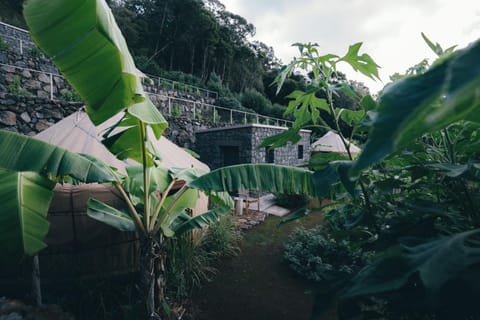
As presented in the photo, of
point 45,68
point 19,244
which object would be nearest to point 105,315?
point 19,244

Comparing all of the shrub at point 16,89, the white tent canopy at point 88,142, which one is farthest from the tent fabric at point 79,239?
the shrub at point 16,89

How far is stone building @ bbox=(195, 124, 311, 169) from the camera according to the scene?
991cm

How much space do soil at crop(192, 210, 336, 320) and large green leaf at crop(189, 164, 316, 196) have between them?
4.60 feet

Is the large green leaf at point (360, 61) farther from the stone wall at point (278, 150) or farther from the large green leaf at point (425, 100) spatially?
the stone wall at point (278, 150)

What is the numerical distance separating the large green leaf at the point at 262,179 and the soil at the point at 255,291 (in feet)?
4.60

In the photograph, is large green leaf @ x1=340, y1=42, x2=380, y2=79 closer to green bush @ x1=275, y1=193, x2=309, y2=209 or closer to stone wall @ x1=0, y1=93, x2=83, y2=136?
green bush @ x1=275, y1=193, x2=309, y2=209

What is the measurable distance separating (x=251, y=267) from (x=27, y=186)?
4.09 m

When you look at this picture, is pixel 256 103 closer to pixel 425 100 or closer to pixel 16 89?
pixel 16 89

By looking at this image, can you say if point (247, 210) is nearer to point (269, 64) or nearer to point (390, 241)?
point (390, 241)

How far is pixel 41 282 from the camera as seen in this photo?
10.9 feet

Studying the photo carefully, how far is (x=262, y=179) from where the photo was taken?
8.07 ft

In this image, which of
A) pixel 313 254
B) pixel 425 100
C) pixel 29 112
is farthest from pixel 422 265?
pixel 29 112

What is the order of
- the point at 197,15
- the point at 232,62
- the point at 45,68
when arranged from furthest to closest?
1. the point at 232,62
2. the point at 197,15
3. the point at 45,68

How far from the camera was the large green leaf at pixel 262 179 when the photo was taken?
2336mm
